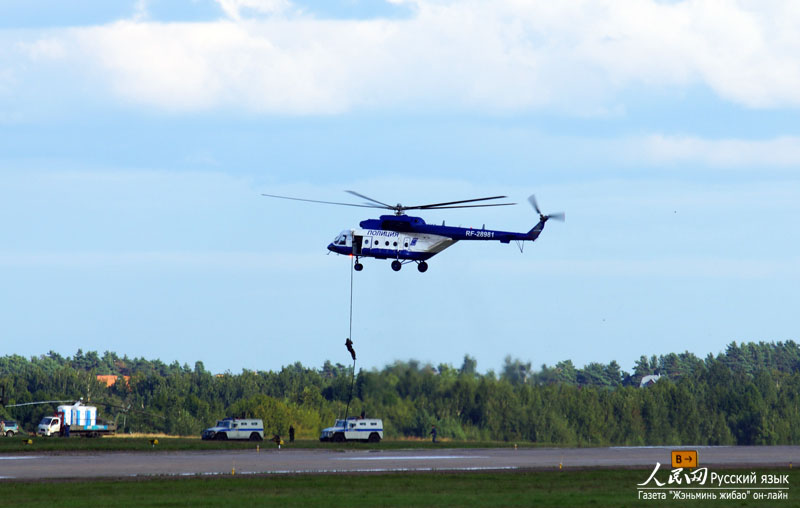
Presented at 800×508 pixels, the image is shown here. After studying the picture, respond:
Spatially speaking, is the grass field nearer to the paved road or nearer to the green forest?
the paved road

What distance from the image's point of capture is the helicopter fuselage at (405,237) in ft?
204

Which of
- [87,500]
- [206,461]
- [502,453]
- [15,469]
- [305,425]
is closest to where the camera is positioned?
[87,500]

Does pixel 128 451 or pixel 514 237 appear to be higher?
pixel 514 237

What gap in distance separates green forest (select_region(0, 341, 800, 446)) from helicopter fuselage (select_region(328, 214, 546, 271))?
2156 cm

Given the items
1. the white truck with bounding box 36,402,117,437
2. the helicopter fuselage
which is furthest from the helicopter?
the white truck with bounding box 36,402,117,437

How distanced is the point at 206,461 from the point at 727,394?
4208 inches

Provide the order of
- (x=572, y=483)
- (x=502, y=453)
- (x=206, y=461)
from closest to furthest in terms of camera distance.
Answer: (x=572, y=483) < (x=206, y=461) < (x=502, y=453)

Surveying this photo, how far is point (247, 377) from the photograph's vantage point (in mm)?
184750

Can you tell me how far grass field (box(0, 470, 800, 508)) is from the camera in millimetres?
35469

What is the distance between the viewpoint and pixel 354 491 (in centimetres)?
3906

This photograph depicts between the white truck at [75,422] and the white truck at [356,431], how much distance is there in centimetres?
2189

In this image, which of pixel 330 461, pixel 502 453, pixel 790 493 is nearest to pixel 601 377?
pixel 502 453

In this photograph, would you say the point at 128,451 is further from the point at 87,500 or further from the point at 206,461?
the point at 87,500

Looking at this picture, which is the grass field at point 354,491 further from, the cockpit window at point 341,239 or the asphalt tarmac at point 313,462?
the cockpit window at point 341,239
